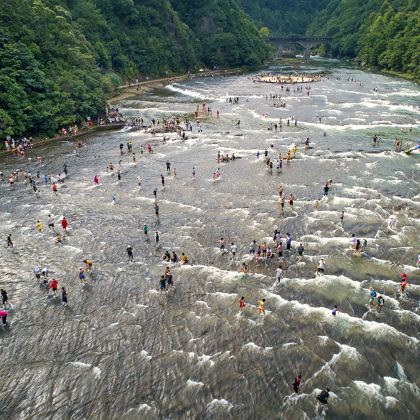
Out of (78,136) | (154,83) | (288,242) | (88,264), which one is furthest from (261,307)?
(154,83)

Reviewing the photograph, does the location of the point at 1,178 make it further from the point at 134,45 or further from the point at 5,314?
the point at 134,45

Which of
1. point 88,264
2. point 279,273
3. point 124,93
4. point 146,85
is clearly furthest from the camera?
point 146,85

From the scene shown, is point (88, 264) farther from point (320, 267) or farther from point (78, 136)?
point (78, 136)

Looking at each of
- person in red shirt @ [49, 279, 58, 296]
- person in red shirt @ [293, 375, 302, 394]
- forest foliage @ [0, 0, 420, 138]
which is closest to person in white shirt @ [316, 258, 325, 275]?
person in red shirt @ [293, 375, 302, 394]

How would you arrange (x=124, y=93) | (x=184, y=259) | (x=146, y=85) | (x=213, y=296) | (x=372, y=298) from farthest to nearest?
(x=146, y=85)
(x=124, y=93)
(x=184, y=259)
(x=213, y=296)
(x=372, y=298)

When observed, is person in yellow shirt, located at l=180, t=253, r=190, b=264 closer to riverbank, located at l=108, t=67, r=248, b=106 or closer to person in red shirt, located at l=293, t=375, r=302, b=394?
person in red shirt, located at l=293, t=375, r=302, b=394

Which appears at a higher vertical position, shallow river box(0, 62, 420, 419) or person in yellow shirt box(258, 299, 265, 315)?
person in yellow shirt box(258, 299, 265, 315)
